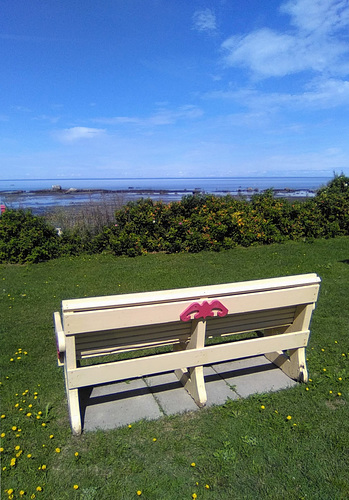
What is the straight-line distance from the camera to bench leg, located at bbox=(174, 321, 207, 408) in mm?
3062

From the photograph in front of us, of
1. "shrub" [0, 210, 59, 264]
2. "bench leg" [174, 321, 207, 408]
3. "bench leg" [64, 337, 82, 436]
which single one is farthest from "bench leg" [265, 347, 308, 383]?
"shrub" [0, 210, 59, 264]

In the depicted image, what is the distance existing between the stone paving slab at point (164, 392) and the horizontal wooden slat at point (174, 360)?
1.28 ft

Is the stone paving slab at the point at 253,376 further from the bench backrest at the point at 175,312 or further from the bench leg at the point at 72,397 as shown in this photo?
the bench leg at the point at 72,397

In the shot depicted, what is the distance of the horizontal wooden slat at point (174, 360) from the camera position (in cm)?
281

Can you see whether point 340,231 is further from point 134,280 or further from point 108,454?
point 108,454

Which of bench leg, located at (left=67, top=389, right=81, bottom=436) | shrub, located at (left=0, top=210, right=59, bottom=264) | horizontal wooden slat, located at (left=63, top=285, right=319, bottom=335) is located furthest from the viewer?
shrub, located at (left=0, top=210, right=59, bottom=264)

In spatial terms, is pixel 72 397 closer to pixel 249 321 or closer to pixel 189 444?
pixel 189 444

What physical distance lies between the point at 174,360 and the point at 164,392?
57 centimetres

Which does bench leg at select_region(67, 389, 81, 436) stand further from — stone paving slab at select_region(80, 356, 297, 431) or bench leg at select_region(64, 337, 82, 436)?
stone paving slab at select_region(80, 356, 297, 431)

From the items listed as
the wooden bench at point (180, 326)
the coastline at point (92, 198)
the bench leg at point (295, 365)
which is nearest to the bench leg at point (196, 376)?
the wooden bench at point (180, 326)

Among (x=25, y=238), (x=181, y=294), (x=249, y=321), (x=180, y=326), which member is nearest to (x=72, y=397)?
(x=180, y=326)

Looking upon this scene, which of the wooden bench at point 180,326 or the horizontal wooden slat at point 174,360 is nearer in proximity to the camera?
the wooden bench at point 180,326

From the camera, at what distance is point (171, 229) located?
35.9 feet

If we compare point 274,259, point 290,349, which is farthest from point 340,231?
point 290,349
